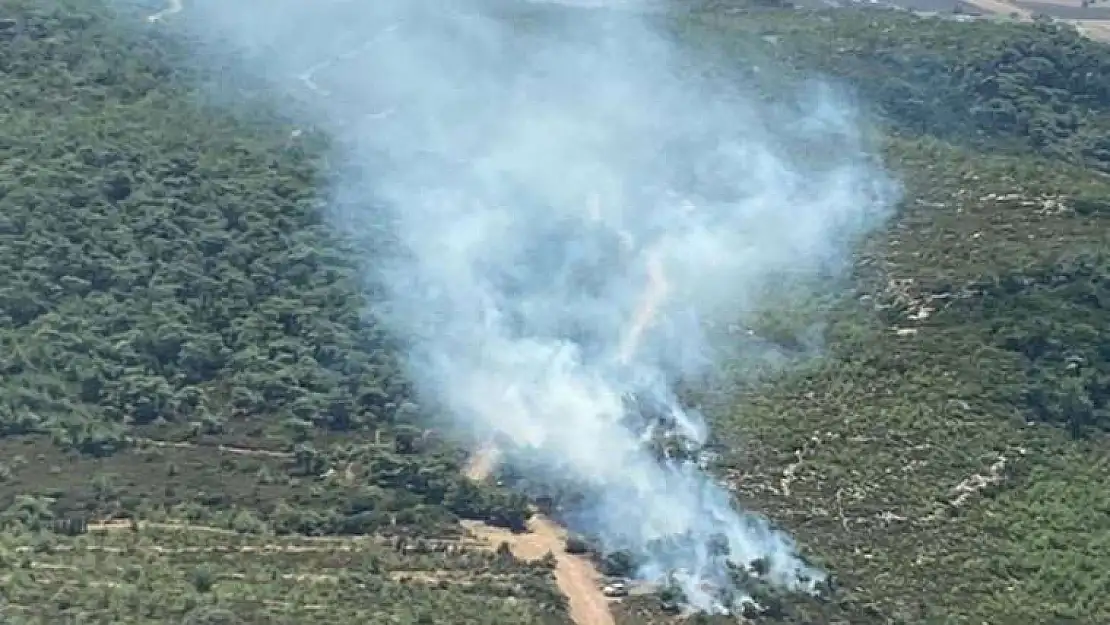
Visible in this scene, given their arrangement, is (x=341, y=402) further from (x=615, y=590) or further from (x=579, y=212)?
(x=579, y=212)

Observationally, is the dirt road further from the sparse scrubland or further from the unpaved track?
the sparse scrubland

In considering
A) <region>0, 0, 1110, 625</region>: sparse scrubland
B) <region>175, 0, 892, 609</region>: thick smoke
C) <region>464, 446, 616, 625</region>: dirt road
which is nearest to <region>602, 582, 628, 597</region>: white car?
<region>464, 446, 616, 625</region>: dirt road

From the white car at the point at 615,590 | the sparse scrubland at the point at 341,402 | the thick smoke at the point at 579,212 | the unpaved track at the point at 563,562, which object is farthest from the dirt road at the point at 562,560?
the thick smoke at the point at 579,212

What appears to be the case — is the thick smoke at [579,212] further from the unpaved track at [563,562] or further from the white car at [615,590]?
the unpaved track at [563,562]

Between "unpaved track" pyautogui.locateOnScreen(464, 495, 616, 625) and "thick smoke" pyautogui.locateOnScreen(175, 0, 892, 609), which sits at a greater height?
"thick smoke" pyautogui.locateOnScreen(175, 0, 892, 609)

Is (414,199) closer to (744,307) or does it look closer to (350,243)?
(350,243)

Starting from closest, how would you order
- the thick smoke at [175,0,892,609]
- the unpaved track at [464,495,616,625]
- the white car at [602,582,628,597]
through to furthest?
the unpaved track at [464,495,616,625]
the white car at [602,582,628,597]
the thick smoke at [175,0,892,609]
